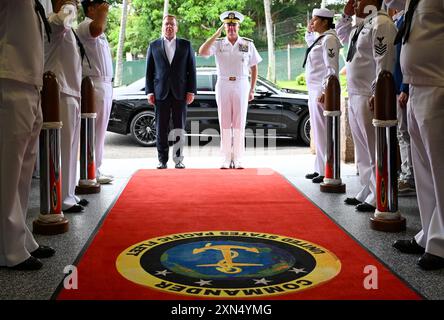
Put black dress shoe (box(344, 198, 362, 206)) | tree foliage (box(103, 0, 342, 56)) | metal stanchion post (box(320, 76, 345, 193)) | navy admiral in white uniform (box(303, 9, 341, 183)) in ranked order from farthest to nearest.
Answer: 1. tree foliage (box(103, 0, 342, 56))
2. navy admiral in white uniform (box(303, 9, 341, 183))
3. metal stanchion post (box(320, 76, 345, 193))
4. black dress shoe (box(344, 198, 362, 206))

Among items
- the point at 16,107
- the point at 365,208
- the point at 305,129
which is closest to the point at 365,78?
the point at 365,208

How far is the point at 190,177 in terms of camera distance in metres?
6.29

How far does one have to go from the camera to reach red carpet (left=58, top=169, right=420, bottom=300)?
2627 millimetres

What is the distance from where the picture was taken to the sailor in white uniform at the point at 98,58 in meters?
5.30

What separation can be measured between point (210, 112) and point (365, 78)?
519cm

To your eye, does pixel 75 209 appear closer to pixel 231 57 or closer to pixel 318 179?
pixel 318 179

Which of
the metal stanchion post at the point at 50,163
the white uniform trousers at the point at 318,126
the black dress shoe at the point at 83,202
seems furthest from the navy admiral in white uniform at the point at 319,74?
the metal stanchion post at the point at 50,163

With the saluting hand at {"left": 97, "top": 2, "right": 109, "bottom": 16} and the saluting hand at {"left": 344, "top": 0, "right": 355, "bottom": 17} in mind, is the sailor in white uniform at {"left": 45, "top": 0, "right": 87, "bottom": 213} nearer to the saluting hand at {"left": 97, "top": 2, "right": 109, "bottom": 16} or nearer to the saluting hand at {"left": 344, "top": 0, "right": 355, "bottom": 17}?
the saluting hand at {"left": 97, "top": 2, "right": 109, "bottom": 16}

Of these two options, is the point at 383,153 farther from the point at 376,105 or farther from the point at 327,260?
the point at 327,260

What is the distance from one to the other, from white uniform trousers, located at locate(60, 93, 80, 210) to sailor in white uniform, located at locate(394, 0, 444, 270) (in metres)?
2.51

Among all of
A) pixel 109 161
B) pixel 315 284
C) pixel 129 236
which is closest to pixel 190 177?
pixel 109 161

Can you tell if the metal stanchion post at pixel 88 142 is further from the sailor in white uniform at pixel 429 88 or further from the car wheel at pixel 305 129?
the car wheel at pixel 305 129

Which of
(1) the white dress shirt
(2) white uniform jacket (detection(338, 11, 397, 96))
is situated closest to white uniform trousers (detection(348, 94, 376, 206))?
(2) white uniform jacket (detection(338, 11, 397, 96))

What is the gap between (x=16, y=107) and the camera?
291 centimetres
